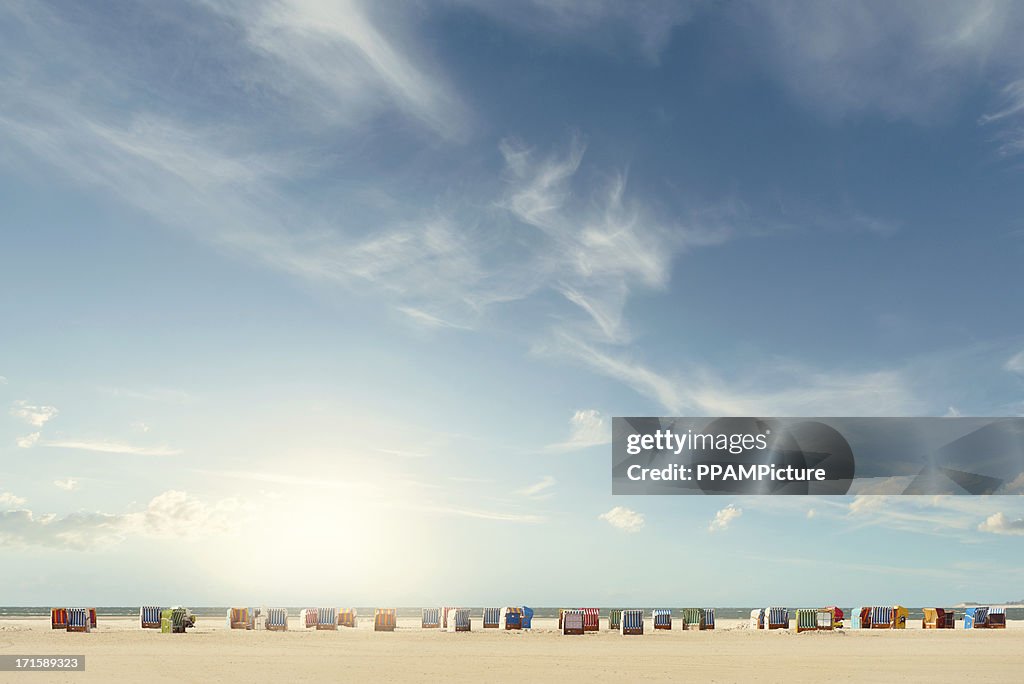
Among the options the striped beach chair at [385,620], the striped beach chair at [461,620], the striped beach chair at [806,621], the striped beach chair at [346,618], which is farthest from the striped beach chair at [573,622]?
the striped beach chair at [346,618]

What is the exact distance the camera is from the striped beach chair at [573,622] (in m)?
48.3

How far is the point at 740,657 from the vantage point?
32.8 metres

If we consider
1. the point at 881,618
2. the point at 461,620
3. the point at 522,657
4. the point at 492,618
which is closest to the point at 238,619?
the point at 461,620

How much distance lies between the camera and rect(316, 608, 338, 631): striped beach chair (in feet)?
180

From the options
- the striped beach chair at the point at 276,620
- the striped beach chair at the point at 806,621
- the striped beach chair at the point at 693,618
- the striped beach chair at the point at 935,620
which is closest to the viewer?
the striped beach chair at the point at 806,621

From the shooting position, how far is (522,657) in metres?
32.7

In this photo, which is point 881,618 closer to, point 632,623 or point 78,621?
point 632,623

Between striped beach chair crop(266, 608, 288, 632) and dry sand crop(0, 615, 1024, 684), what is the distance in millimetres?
2707

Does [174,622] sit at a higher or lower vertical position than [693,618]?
higher

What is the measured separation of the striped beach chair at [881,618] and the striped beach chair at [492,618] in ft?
90.7

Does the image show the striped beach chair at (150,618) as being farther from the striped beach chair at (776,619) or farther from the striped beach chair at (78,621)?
the striped beach chair at (776,619)

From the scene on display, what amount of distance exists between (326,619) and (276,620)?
4500 mm

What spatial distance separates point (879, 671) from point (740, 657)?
594cm

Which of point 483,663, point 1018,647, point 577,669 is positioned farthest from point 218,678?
point 1018,647
